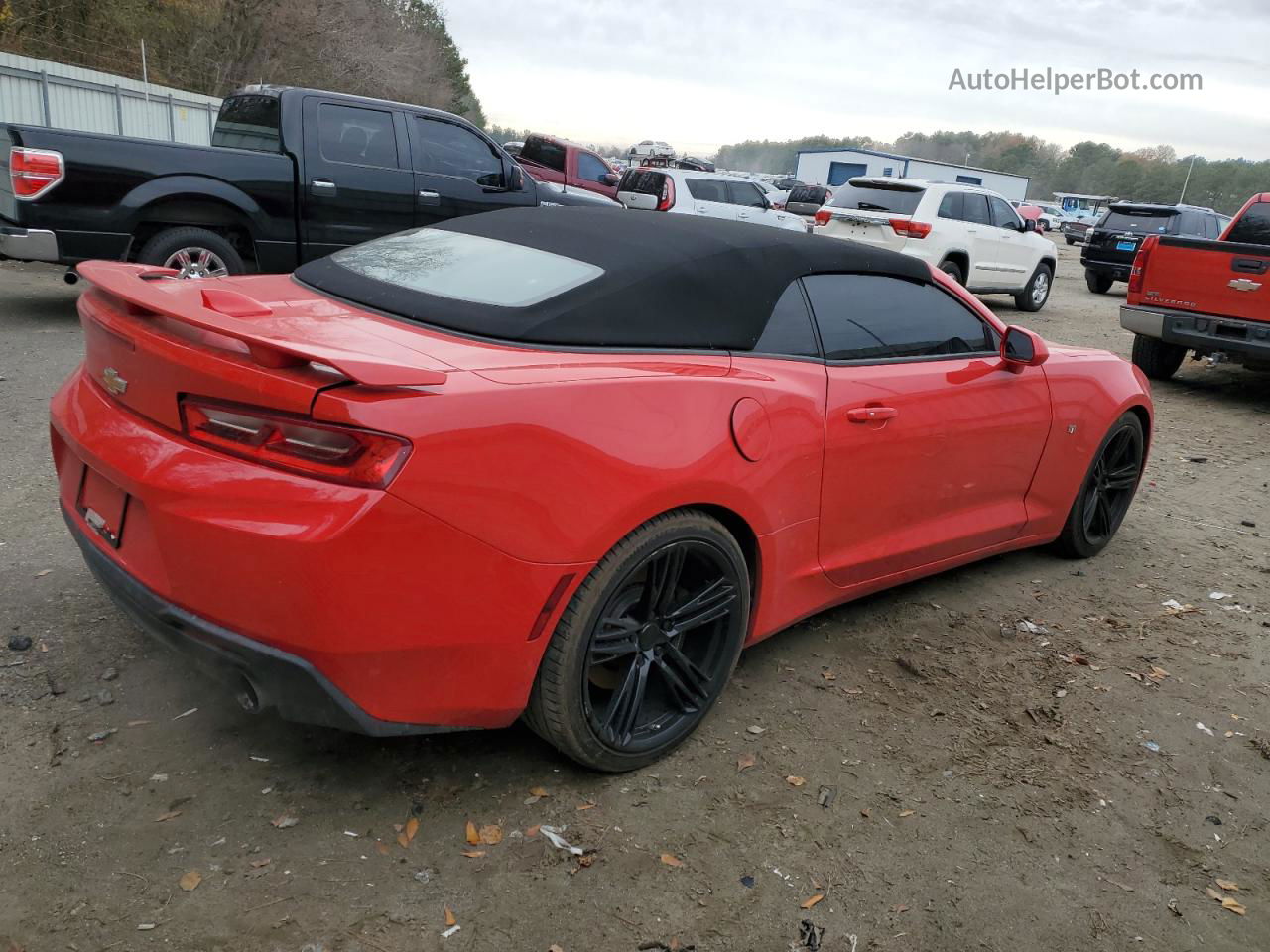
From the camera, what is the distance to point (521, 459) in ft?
7.60

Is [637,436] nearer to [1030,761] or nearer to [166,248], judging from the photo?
[1030,761]

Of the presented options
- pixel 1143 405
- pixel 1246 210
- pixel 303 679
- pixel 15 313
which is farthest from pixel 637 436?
pixel 1246 210

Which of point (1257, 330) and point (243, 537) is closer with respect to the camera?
point (243, 537)

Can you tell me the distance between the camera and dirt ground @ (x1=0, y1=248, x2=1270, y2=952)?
7.45 feet

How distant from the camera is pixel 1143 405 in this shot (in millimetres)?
4863

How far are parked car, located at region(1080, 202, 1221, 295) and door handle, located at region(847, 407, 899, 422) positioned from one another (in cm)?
1734

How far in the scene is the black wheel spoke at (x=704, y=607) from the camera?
2.84 m

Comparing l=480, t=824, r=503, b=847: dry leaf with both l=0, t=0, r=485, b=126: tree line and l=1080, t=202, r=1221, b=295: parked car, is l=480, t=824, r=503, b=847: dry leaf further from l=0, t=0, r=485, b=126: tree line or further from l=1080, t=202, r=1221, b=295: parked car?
l=0, t=0, r=485, b=126: tree line

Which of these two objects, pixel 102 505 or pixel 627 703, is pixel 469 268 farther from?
pixel 627 703

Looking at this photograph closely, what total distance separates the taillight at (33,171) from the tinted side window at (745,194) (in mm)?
12020

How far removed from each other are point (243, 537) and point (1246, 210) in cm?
1034

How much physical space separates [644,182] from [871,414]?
14.5m

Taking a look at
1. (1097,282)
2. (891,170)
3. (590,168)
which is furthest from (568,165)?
(891,170)

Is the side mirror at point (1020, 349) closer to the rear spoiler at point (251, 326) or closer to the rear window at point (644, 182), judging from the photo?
the rear spoiler at point (251, 326)
